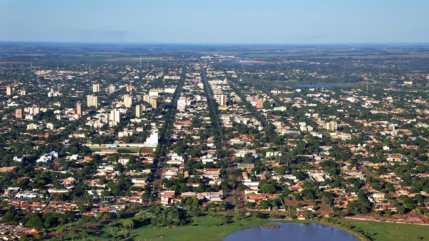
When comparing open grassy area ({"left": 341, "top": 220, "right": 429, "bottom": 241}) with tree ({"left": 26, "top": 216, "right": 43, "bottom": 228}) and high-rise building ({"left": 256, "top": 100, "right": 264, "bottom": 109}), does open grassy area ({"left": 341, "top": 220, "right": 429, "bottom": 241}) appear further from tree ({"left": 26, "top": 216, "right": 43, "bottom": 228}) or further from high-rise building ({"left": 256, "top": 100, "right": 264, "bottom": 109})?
high-rise building ({"left": 256, "top": 100, "right": 264, "bottom": 109})

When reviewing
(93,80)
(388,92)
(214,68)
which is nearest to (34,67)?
(93,80)

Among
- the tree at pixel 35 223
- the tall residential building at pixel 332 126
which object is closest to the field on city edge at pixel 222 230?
the tree at pixel 35 223

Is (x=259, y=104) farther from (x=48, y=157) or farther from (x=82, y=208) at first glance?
(x=82, y=208)

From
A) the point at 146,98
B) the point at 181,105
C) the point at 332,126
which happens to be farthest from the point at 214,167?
the point at 146,98

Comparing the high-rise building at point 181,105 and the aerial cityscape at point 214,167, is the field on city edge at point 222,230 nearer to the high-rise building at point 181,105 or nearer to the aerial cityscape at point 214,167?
the aerial cityscape at point 214,167

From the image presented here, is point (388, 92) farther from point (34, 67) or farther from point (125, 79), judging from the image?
point (34, 67)

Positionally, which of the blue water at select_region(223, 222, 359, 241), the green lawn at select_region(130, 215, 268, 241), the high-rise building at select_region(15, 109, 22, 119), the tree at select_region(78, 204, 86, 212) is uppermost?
the high-rise building at select_region(15, 109, 22, 119)

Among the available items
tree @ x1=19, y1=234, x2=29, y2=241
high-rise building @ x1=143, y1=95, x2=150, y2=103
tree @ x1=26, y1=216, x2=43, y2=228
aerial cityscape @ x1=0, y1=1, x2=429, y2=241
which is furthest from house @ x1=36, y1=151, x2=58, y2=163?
high-rise building @ x1=143, y1=95, x2=150, y2=103

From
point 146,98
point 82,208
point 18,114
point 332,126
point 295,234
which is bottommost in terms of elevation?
point 295,234
